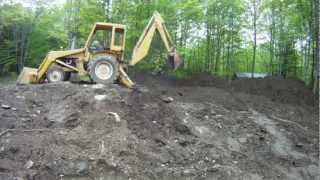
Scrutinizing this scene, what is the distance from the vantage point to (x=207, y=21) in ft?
49.7

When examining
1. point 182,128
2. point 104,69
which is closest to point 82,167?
point 182,128

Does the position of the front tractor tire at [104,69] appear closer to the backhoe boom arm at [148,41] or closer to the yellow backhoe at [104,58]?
the yellow backhoe at [104,58]

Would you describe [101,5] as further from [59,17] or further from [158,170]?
[158,170]

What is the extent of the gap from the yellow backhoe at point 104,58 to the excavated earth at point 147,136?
0.57 metres

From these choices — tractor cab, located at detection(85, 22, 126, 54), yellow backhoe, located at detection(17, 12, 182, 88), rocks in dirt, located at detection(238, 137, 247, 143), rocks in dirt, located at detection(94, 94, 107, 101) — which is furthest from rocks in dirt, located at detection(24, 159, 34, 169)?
tractor cab, located at detection(85, 22, 126, 54)

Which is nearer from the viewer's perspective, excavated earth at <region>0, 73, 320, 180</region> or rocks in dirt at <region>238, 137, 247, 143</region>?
excavated earth at <region>0, 73, 320, 180</region>

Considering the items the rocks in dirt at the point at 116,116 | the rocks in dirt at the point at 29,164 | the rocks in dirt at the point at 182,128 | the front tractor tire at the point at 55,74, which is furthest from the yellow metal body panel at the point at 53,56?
the rocks in dirt at the point at 29,164

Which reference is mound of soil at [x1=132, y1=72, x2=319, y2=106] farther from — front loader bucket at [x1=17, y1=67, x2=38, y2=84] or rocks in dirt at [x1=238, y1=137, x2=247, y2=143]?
rocks in dirt at [x1=238, y1=137, x2=247, y2=143]

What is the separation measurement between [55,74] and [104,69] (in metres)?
1.31

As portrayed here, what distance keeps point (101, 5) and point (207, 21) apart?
12.5 ft

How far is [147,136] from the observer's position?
6.55 m

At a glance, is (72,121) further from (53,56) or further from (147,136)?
(53,56)

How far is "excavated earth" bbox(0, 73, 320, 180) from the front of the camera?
18.1 feet

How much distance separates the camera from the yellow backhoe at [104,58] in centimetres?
938
